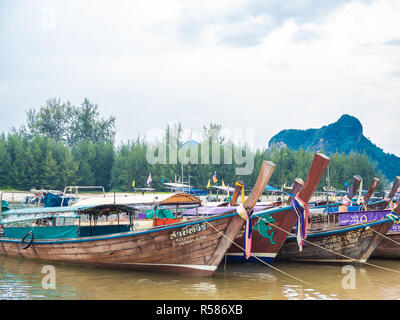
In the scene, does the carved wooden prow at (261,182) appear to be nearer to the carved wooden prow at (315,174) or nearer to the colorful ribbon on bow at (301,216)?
the carved wooden prow at (315,174)

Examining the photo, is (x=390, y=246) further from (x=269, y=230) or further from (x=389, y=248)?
(x=269, y=230)

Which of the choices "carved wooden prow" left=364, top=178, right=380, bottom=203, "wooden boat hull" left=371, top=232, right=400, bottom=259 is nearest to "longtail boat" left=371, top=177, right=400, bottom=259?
"wooden boat hull" left=371, top=232, right=400, bottom=259

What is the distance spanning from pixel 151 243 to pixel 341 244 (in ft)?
19.9

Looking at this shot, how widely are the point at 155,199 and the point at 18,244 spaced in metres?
4.79

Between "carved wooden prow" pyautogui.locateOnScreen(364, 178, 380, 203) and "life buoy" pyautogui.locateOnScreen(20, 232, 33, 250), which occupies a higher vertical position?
"carved wooden prow" pyautogui.locateOnScreen(364, 178, 380, 203)

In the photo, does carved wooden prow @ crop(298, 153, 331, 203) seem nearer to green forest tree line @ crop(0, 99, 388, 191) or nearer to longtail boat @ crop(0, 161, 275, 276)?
longtail boat @ crop(0, 161, 275, 276)

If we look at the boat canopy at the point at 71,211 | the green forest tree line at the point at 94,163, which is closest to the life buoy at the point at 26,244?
the boat canopy at the point at 71,211

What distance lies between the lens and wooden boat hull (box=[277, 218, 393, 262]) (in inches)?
535

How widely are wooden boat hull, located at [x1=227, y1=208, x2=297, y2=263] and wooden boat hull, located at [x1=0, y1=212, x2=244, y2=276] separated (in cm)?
143

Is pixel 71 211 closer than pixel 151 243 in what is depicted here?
No

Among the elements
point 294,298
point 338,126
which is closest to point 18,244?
point 294,298

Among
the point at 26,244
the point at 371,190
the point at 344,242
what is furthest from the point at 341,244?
the point at 26,244

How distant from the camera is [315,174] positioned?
11.2 meters
